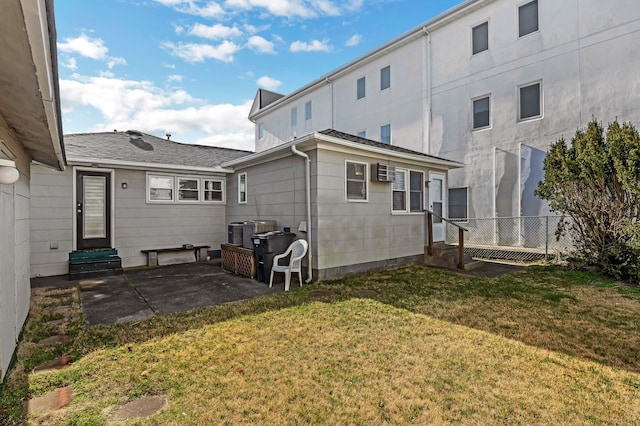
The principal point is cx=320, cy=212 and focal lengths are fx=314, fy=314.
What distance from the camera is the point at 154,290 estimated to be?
5.67 metres

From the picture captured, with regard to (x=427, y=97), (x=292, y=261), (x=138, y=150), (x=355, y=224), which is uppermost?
(x=427, y=97)

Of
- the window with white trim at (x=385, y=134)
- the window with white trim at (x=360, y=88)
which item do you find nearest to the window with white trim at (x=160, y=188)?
the window with white trim at (x=385, y=134)

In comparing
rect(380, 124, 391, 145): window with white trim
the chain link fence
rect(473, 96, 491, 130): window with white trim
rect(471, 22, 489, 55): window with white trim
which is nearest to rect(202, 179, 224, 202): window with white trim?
the chain link fence

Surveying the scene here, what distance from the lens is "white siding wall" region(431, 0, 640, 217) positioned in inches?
322

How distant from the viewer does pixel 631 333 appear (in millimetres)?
3631

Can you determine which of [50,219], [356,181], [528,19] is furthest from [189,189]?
[528,19]

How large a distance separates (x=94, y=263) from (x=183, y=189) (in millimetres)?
2886

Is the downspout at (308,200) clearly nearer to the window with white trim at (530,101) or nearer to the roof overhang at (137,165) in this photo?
the roof overhang at (137,165)

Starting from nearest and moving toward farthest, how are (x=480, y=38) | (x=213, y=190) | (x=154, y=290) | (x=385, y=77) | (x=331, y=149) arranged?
(x=154, y=290) < (x=331, y=149) < (x=213, y=190) < (x=480, y=38) < (x=385, y=77)

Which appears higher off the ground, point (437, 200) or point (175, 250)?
point (437, 200)

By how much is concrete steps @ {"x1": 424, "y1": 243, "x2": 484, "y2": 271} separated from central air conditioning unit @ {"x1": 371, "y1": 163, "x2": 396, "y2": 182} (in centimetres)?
256

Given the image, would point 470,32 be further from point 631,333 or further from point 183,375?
point 183,375

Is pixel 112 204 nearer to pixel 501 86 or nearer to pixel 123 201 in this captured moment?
pixel 123 201

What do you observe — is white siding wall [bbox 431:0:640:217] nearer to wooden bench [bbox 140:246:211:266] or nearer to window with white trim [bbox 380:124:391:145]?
window with white trim [bbox 380:124:391:145]
